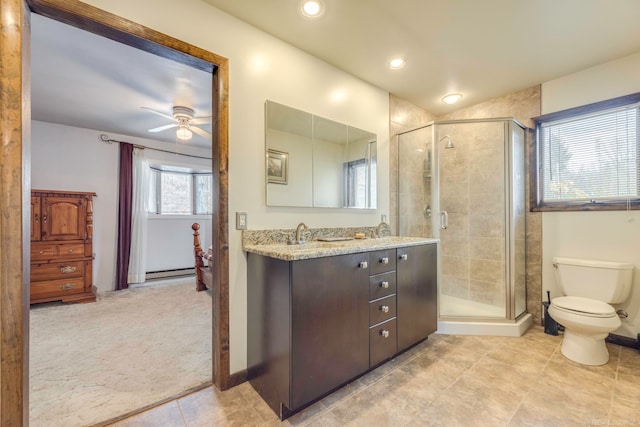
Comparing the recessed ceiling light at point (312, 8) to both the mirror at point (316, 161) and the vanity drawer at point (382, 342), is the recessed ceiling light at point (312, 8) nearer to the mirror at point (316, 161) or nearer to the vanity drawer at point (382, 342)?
the mirror at point (316, 161)

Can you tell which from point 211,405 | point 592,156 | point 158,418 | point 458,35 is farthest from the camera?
point 592,156

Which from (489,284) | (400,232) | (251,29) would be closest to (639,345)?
(489,284)

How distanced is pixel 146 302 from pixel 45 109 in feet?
8.85

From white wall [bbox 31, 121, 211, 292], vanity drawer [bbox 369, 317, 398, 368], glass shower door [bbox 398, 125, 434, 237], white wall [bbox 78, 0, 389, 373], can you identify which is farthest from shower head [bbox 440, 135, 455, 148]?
white wall [bbox 31, 121, 211, 292]

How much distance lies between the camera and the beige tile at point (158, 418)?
4.52 ft

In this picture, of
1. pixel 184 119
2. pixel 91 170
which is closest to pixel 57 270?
pixel 91 170

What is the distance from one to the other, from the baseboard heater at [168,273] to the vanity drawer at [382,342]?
174 inches

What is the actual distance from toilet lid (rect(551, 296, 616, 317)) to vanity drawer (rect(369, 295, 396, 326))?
1.38 m

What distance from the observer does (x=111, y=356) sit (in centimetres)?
207

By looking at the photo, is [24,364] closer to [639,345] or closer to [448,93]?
[448,93]

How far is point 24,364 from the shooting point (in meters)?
1.17

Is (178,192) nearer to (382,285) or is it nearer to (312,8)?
(312,8)

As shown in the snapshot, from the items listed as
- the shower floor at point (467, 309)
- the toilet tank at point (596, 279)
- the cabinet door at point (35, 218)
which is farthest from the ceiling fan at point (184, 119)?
the toilet tank at point (596, 279)

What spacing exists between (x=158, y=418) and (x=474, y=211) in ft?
10.5
